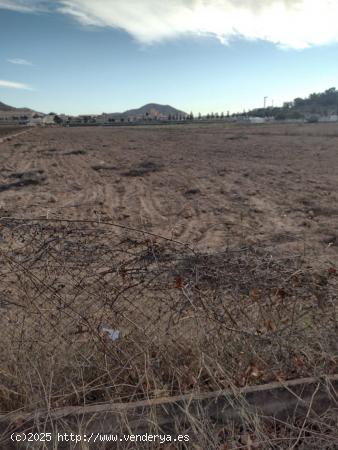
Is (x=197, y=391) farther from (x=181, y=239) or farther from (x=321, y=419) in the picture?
(x=181, y=239)

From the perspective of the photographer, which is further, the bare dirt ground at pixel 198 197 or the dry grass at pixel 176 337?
the bare dirt ground at pixel 198 197

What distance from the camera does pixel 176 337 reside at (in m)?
3.29

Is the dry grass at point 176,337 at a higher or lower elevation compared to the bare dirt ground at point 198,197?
higher

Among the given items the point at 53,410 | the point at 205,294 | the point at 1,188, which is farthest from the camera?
the point at 1,188

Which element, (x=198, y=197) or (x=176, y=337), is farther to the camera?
(x=198, y=197)

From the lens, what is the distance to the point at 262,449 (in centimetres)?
255

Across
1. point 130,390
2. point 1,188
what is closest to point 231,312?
point 130,390

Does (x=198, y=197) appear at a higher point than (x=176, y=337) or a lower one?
lower

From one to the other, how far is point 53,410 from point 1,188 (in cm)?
1089

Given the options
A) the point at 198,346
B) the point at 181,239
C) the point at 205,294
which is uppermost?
the point at 205,294

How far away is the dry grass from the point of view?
9.51ft

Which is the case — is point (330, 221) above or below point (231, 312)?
below

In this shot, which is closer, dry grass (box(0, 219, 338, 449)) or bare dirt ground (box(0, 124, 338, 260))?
dry grass (box(0, 219, 338, 449))

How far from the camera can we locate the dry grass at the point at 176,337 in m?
2.90
